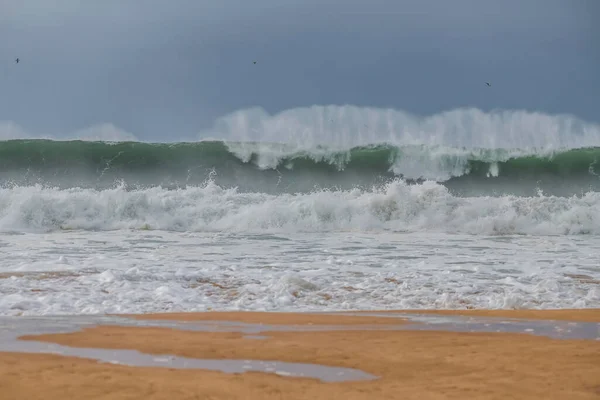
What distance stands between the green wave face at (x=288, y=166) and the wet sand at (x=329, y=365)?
19602mm

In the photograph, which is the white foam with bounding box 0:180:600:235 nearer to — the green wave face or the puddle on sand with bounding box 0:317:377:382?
the green wave face

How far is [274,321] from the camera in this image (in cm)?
458

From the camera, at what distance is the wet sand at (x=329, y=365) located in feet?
8.22

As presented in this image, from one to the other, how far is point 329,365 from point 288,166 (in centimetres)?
2210

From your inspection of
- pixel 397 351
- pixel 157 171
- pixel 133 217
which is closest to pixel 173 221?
pixel 133 217

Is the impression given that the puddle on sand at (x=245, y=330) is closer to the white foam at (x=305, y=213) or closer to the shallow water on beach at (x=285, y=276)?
the shallow water on beach at (x=285, y=276)

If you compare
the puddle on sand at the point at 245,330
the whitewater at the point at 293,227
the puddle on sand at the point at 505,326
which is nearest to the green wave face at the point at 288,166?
the whitewater at the point at 293,227

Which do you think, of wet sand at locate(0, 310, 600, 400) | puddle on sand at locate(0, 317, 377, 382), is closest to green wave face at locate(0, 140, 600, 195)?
wet sand at locate(0, 310, 600, 400)

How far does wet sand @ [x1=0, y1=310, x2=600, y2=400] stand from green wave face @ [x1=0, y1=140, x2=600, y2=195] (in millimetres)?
19602

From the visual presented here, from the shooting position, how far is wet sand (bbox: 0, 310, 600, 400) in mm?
2506

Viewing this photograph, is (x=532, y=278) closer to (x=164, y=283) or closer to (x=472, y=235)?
(x=164, y=283)

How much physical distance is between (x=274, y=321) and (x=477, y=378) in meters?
2.06

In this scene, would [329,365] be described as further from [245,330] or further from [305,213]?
[305,213]

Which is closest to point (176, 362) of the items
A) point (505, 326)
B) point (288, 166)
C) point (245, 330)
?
point (245, 330)
